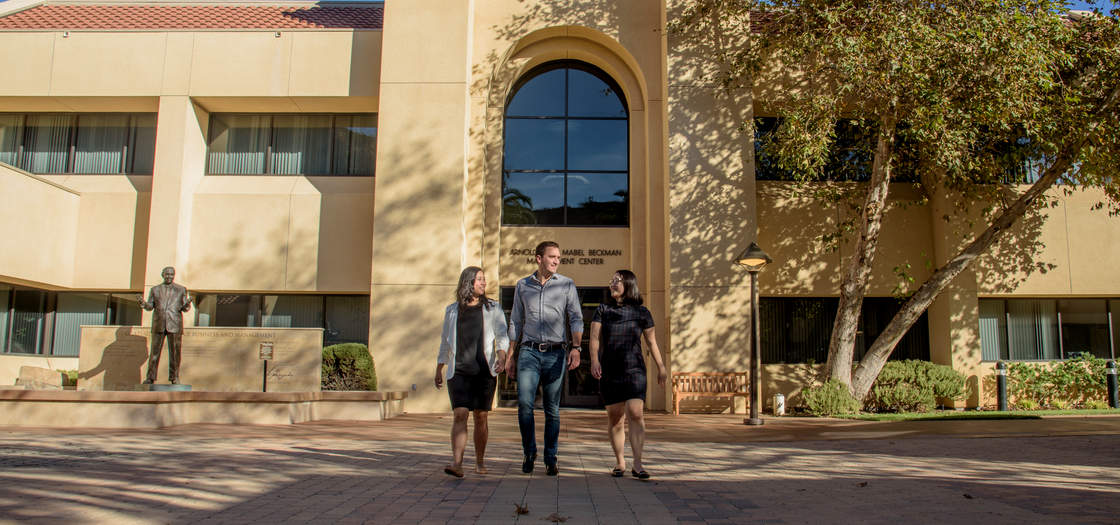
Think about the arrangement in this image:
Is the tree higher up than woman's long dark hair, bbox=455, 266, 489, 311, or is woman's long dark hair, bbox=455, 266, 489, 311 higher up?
the tree

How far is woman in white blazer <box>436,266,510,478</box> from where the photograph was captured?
20.7 feet

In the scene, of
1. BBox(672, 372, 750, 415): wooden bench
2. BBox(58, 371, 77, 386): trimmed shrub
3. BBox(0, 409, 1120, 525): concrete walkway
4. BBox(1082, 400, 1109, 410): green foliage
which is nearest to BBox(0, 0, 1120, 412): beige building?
BBox(58, 371, 77, 386): trimmed shrub

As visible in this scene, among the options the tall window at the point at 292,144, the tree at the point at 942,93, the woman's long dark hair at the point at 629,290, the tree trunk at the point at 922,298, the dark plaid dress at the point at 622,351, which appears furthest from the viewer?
the tall window at the point at 292,144

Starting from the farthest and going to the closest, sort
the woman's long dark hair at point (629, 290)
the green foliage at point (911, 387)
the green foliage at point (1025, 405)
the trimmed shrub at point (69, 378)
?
the trimmed shrub at point (69, 378)
the green foliage at point (1025, 405)
the green foliage at point (911, 387)
the woman's long dark hair at point (629, 290)

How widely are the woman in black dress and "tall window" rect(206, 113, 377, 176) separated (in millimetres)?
12784

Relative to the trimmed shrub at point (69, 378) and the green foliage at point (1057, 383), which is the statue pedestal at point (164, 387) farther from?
the green foliage at point (1057, 383)

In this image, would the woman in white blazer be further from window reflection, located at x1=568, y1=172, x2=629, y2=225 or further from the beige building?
window reflection, located at x1=568, y1=172, x2=629, y2=225

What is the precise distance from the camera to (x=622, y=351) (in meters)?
6.43

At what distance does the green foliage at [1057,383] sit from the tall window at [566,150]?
30.2 feet

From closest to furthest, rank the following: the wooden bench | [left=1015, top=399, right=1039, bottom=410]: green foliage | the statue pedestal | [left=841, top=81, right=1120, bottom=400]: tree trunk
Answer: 1. the statue pedestal
2. [left=841, top=81, right=1120, bottom=400]: tree trunk
3. the wooden bench
4. [left=1015, top=399, right=1039, bottom=410]: green foliage

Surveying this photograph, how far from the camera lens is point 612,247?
17.6 metres

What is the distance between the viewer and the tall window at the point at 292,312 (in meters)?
17.8

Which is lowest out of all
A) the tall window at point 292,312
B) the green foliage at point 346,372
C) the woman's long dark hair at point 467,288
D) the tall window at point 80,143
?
the green foliage at point 346,372

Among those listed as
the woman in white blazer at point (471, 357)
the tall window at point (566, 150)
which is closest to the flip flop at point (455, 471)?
the woman in white blazer at point (471, 357)
